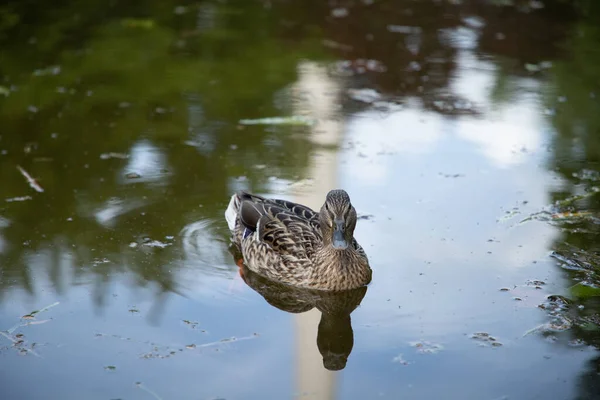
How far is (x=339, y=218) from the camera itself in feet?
20.0

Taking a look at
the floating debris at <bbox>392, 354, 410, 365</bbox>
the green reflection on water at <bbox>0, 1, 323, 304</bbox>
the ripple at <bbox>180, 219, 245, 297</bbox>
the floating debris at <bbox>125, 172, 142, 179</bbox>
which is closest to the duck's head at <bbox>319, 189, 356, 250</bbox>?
the ripple at <bbox>180, 219, 245, 297</bbox>

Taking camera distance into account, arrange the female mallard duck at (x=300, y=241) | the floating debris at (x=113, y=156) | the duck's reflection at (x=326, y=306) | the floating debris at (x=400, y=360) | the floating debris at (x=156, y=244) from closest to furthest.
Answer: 1. the floating debris at (x=400, y=360)
2. the duck's reflection at (x=326, y=306)
3. the female mallard duck at (x=300, y=241)
4. the floating debris at (x=156, y=244)
5. the floating debris at (x=113, y=156)

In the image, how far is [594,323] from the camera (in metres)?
5.62

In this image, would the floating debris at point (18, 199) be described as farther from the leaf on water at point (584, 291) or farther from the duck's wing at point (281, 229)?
the leaf on water at point (584, 291)

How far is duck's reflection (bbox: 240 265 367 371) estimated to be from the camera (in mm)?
5516

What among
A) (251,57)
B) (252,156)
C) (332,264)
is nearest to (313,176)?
(252,156)

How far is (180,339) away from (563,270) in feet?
9.09

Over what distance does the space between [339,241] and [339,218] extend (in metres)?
0.17

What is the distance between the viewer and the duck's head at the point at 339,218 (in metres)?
6.04

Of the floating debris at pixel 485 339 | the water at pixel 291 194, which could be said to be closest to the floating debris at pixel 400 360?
the water at pixel 291 194

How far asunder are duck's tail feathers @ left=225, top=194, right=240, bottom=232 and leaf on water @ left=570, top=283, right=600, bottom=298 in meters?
2.59

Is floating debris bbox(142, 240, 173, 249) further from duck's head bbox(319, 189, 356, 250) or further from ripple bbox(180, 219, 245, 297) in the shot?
duck's head bbox(319, 189, 356, 250)

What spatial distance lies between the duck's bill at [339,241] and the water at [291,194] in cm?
44

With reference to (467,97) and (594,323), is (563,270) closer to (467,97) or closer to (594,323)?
(594,323)
